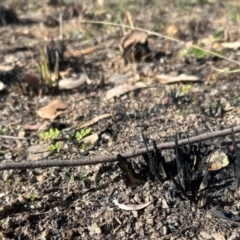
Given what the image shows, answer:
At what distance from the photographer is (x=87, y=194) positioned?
2.14 metres

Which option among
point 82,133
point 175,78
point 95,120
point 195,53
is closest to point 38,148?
point 82,133

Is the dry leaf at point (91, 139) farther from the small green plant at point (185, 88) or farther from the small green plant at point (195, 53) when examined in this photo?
the small green plant at point (195, 53)

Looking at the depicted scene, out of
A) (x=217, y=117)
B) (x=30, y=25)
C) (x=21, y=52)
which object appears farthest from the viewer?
(x=30, y=25)

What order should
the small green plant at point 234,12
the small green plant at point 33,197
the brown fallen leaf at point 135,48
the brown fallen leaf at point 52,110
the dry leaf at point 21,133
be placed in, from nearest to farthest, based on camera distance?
1. the small green plant at point 33,197
2. the dry leaf at point 21,133
3. the brown fallen leaf at point 52,110
4. the brown fallen leaf at point 135,48
5. the small green plant at point 234,12

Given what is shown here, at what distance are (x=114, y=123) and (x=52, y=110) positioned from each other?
39 cm

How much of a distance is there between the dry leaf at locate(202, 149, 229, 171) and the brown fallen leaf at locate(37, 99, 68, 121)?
0.94 meters

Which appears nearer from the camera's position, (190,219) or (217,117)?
(190,219)

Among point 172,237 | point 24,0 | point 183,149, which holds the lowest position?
point 24,0

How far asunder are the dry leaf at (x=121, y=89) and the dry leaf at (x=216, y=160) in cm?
86

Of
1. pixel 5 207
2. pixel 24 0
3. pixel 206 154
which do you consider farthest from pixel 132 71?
pixel 24 0

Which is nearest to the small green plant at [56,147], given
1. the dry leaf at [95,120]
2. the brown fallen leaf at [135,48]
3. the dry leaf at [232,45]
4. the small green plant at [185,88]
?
the dry leaf at [95,120]

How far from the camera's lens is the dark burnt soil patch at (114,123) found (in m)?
1.98

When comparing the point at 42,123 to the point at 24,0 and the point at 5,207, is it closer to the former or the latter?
the point at 5,207

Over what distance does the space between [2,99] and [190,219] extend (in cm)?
149
